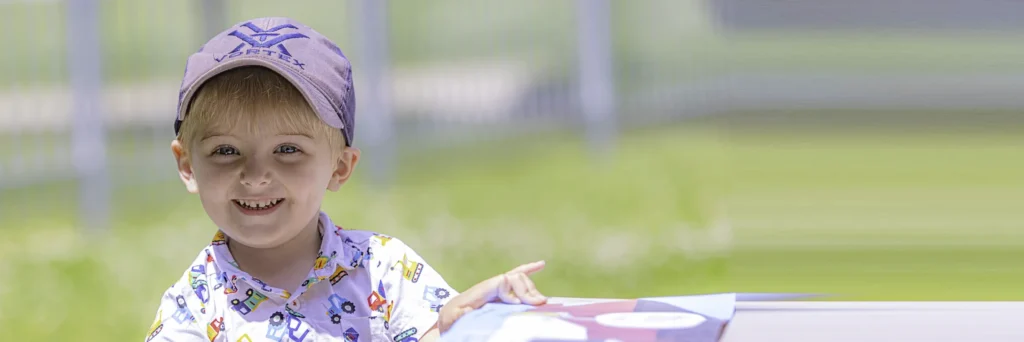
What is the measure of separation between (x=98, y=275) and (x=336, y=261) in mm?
3176

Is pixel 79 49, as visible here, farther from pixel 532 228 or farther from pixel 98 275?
pixel 532 228

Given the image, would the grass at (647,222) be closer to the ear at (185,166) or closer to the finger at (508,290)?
the finger at (508,290)

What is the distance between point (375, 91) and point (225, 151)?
3.99m

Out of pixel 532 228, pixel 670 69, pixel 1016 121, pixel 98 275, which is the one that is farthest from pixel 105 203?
pixel 1016 121

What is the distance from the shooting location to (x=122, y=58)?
5809 mm

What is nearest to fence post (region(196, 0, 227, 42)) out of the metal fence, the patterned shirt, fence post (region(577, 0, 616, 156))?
the metal fence

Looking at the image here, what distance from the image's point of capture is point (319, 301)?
1764 millimetres

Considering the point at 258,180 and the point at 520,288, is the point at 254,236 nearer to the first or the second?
the point at 258,180

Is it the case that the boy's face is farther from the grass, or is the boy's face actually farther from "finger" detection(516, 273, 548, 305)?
the grass

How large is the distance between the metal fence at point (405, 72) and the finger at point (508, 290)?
221 cm

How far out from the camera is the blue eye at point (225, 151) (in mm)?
1698

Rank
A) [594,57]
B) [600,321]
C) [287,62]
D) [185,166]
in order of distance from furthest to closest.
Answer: [594,57], [185,166], [287,62], [600,321]

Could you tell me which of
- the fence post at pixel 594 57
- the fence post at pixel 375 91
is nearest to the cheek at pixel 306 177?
the fence post at pixel 375 91

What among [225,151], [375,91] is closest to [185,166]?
[225,151]
